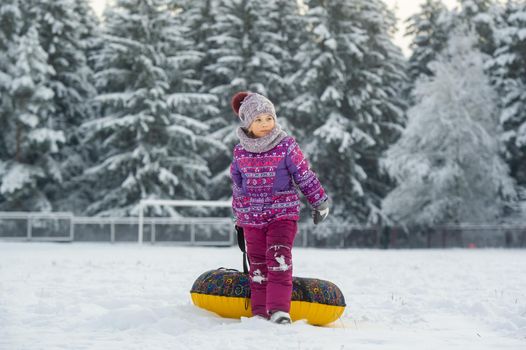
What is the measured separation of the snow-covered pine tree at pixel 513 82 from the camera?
3238 cm

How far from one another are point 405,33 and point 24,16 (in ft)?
65.9

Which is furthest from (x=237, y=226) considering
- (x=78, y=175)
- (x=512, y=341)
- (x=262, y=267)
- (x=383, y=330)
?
(x=78, y=175)

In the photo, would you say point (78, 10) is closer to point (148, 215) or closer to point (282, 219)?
point (148, 215)

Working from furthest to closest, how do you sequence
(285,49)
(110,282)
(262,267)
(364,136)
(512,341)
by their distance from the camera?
(285,49) < (364,136) < (110,282) < (262,267) < (512,341)

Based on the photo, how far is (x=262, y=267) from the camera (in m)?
6.05

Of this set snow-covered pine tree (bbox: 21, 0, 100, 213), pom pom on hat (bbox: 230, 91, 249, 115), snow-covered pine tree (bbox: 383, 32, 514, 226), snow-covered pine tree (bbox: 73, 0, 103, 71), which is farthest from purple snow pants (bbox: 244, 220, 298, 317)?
snow-covered pine tree (bbox: 73, 0, 103, 71)

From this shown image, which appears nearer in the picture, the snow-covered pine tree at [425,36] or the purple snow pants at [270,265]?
the purple snow pants at [270,265]

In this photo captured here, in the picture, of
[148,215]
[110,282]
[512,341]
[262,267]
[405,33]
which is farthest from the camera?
[405,33]

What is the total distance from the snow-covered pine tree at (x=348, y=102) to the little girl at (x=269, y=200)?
26043mm

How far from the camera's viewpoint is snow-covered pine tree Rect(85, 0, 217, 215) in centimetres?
3123

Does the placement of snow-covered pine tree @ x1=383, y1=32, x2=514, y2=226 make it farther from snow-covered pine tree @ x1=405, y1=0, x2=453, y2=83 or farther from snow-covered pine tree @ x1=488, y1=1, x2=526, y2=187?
snow-covered pine tree @ x1=405, y1=0, x2=453, y2=83

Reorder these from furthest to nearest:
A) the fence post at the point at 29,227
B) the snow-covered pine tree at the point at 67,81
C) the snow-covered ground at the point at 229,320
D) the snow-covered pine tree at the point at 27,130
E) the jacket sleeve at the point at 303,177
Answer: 1. the snow-covered pine tree at the point at 67,81
2. the snow-covered pine tree at the point at 27,130
3. the fence post at the point at 29,227
4. the jacket sleeve at the point at 303,177
5. the snow-covered ground at the point at 229,320

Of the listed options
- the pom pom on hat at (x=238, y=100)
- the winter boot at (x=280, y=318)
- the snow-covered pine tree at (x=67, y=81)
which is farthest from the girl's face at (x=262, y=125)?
the snow-covered pine tree at (x=67, y=81)

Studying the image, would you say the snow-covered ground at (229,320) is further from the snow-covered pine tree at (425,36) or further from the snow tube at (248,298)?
the snow-covered pine tree at (425,36)
